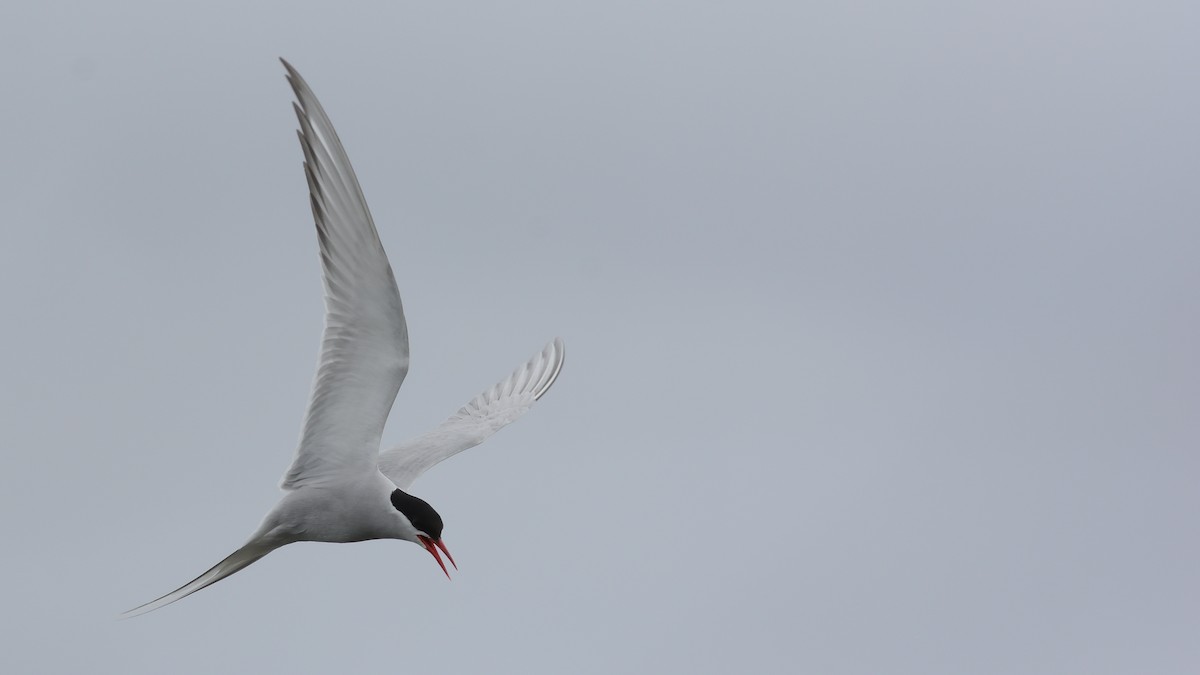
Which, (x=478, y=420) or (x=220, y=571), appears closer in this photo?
(x=220, y=571)

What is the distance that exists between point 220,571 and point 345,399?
1.37m

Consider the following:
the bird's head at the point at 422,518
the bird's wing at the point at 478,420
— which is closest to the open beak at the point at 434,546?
the bird's head at the point at 422,518

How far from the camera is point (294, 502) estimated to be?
7.64 m

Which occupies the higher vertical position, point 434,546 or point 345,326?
point 345,326

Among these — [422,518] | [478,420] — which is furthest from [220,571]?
[478,420]

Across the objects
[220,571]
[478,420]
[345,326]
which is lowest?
[220,571]

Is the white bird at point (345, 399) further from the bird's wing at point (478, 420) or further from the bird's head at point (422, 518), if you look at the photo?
the bird's wing at point (478, 420)

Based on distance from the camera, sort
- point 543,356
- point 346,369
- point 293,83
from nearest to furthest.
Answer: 1. point 293,83
2. point 346,369
3. point 543,356

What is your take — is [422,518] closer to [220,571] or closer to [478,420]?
[220,571]

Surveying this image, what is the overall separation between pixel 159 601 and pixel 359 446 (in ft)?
4.81

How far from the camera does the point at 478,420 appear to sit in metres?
10.8

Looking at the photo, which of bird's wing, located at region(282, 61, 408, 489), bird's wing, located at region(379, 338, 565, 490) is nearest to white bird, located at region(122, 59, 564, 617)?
bird's wing, located at region(282, 61, 408, 489)

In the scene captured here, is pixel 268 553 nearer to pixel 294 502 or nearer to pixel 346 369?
pixel 294 502

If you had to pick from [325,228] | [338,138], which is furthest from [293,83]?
[325,228]
